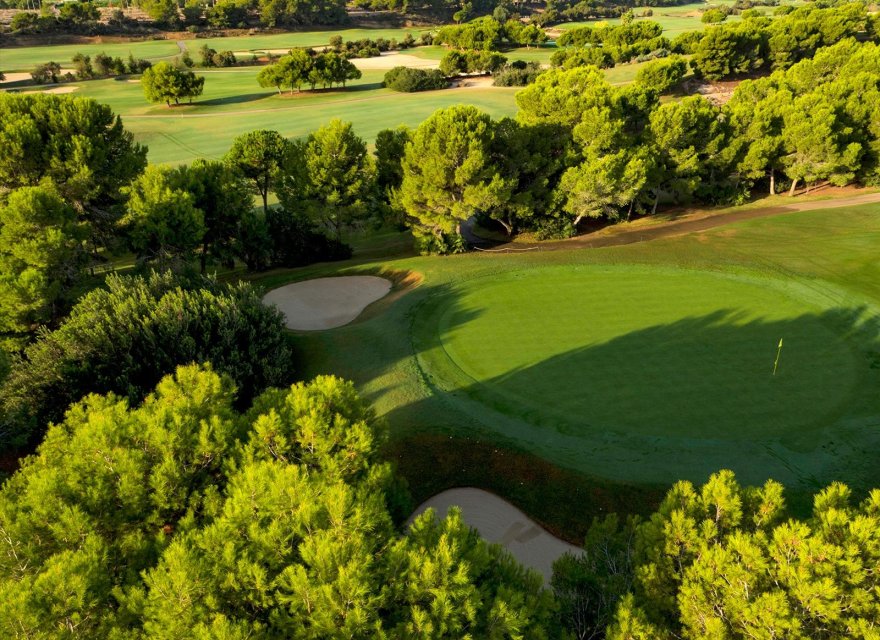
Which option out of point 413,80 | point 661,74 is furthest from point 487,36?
point 661,74

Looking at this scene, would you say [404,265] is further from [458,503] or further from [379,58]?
[379,58]

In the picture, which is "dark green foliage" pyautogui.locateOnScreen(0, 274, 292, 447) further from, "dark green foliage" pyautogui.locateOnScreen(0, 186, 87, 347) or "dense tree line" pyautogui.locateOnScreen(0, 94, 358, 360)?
Answer: "dense tree line" pyautogui.locateOnScreen(0, 94, 358, 360)

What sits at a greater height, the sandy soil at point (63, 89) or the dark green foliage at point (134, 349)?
the sandy soil at point (63, 89)

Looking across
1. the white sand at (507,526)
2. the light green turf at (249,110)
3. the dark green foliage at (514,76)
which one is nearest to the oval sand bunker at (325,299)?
the white sand at (507,526)

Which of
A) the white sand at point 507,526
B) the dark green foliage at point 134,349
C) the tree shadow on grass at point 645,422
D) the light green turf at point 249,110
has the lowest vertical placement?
the white sand at point 507,526

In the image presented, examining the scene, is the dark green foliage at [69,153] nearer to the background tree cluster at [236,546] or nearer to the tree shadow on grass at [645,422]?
the tree shadow on grass at [645,422]

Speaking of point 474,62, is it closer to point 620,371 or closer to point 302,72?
point 302,72
